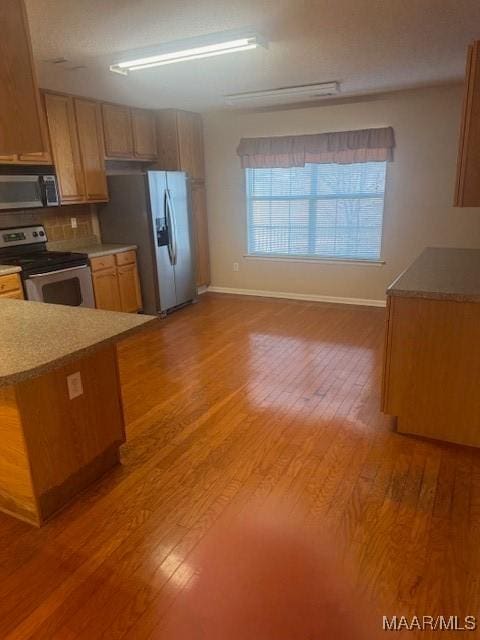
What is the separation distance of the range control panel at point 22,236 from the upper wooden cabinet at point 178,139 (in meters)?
1.89

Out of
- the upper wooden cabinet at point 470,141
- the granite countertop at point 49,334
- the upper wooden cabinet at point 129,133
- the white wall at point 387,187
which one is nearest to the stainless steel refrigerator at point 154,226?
the upper wooden cabinet at point 129,133

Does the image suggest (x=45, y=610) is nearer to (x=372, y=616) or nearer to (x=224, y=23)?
(x=372, y=616)

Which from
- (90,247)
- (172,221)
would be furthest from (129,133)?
(90,247)

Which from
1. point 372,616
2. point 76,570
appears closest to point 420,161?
point 372,616

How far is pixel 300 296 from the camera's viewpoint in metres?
5.86

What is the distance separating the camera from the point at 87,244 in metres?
5.07

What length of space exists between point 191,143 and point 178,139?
29 cm

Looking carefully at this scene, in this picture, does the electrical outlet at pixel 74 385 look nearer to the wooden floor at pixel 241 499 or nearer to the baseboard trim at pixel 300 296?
the wooden floor at pixel 241 499

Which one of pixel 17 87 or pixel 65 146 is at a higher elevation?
pixel 65 146

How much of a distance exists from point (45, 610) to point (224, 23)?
9.87 feet

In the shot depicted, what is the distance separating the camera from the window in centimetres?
514

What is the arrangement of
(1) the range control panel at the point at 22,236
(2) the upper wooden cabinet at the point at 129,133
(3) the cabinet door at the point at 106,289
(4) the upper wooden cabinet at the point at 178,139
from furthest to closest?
(4) the upper wooden cabinet at the point at 178,139
(2) the upper wooden cabinet at the point at 129,133
(3) the cabinet door at the point at 106,289
(1) the range control panel at the point at 22,236

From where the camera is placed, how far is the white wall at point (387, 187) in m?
4.66

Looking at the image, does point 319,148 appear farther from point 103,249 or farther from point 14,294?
point 14,294
